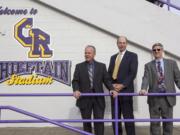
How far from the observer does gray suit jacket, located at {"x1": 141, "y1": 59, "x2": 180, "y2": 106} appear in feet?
20.8

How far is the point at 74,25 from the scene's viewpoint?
8781 mm

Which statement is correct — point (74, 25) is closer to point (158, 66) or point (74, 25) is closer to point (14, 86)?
point (14, 86)

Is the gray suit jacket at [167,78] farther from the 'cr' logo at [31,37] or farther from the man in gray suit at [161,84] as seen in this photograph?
the 'cr' logo at [31,37]

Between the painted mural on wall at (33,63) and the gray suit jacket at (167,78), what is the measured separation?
2.71m

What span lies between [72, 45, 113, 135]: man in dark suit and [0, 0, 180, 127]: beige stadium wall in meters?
1.95

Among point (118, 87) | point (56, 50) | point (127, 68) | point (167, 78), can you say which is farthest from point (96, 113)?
point (56, 50)

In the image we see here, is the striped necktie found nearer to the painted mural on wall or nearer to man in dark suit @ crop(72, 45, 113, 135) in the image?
man in dark suit @ crop(72, 45, 113, 135)

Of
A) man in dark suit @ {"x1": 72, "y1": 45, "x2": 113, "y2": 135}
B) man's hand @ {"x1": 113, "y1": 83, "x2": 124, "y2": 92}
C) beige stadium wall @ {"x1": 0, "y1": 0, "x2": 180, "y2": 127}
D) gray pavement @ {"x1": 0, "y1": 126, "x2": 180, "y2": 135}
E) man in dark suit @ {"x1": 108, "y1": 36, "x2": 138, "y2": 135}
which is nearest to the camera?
man in dark suit @ {"x1": 72, "y1": 45, "x2": 113, "y2": 135}

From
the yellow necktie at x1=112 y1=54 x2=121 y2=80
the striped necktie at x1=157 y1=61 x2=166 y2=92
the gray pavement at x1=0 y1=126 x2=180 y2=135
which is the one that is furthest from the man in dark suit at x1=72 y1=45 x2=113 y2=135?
the gray pavement at x1=0 y1=126 x2=180 y2=135

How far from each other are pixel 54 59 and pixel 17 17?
4.04ft

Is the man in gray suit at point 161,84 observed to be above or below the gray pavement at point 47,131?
above

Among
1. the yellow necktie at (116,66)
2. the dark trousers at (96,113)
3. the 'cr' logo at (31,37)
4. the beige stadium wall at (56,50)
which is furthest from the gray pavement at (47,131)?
the 'cr' logo at (31,37)

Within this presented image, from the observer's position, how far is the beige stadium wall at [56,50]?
8.74m

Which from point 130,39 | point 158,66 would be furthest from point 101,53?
point 158,66
